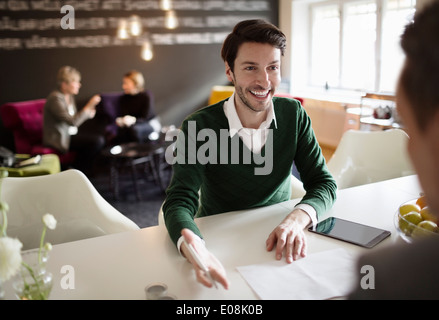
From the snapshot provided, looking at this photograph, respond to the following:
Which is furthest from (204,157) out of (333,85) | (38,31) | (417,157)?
(333,85)

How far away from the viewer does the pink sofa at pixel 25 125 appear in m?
4.79

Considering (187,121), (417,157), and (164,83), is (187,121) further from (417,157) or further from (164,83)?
(164,83)

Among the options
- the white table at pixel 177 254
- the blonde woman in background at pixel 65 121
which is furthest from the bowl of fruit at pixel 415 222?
the blonde woman in background at pixel 65 121

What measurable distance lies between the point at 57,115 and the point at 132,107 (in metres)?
1.13

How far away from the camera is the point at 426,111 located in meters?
0.50

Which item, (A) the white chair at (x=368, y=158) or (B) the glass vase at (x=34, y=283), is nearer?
(B) the glass vase at (x=34, y=283)

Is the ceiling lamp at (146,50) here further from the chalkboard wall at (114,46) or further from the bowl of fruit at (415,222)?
the bowl of fruit at (415,222)

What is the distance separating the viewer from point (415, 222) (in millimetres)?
1210

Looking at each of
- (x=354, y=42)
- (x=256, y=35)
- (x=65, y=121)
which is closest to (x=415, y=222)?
(x=256, y=35)

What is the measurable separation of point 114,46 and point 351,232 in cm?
506

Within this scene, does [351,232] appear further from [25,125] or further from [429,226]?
[25,125]

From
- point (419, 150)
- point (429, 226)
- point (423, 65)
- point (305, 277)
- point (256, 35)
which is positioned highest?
point (256, 35)

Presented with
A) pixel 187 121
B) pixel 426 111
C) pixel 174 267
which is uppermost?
pixel 426 111

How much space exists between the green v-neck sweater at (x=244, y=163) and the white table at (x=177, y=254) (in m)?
0.12
